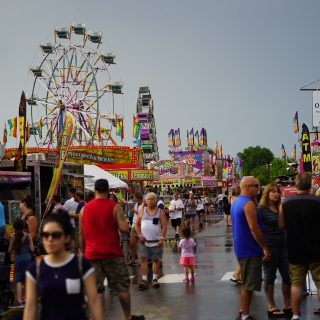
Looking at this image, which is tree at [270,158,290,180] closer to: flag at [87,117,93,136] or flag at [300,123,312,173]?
flag at [87,117,93,136]

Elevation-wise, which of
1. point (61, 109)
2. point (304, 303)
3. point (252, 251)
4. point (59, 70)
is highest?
point (59, 70)

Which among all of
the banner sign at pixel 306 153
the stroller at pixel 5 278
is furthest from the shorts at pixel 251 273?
the banner sign at pixel 306 153

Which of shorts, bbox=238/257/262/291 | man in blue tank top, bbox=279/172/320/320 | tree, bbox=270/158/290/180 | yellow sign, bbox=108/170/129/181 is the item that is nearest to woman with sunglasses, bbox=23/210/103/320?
shorts, bbox=238/257/262/291

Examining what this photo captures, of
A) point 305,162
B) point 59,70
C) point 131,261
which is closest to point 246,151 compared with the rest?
point 59,70

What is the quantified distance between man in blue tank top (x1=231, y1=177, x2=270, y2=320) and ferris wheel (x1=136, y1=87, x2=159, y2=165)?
5001 cm

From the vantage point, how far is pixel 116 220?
24.0 ft

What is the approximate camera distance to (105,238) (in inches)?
288

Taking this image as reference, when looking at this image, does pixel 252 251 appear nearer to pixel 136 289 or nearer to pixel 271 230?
pixel 271 230

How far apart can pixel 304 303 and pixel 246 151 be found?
175 metres

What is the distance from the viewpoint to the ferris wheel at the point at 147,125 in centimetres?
5822

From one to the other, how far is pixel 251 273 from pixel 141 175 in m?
30.8

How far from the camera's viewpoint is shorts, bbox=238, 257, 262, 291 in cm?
753

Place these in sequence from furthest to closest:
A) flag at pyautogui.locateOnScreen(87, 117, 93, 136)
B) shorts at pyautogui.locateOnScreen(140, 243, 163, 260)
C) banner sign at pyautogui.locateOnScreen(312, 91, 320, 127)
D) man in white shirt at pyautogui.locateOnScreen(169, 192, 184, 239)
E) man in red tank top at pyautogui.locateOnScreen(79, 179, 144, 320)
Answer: flag at pyautogui.locateOnScreen(87, 117, 93, 136) < banner sign at pyautogui.locateOnScreen(312, 91, 320, 127) < man in white shirt at pyautogui.locateOnScreen(169, 192, 184, 239) < shorts at pyautogui.locateOnScreen(140, 243, 163, 260) < man in red tank top at pyautogui.locateOnScreen(79, 179, 144, 320)

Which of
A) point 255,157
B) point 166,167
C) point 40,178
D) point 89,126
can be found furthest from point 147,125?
point 255,157
